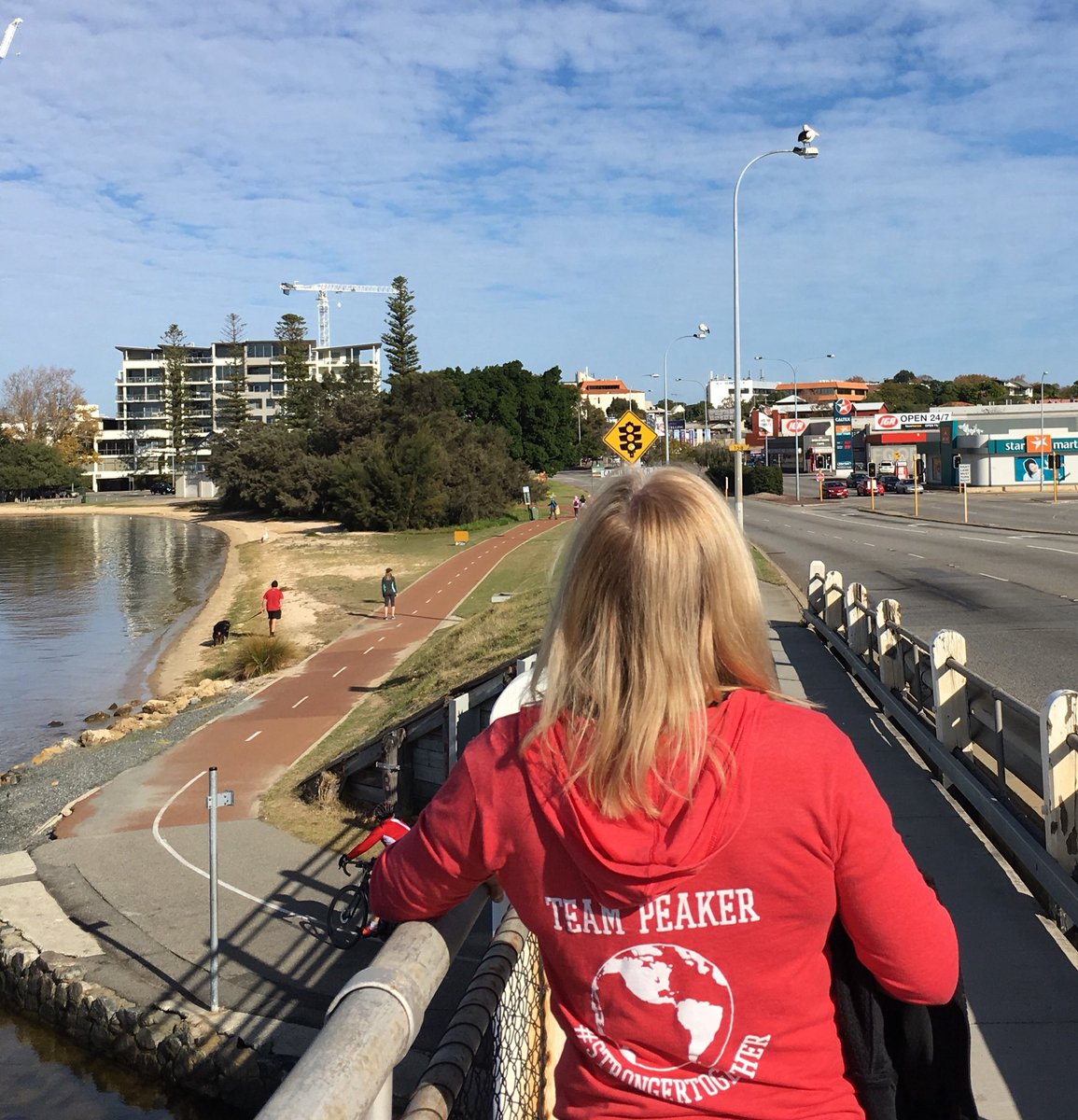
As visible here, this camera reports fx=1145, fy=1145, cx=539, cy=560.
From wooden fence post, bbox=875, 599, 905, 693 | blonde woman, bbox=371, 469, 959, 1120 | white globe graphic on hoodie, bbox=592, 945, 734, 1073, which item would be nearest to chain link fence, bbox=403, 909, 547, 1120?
blonde woman, bbox=371, 469, 959, 1120

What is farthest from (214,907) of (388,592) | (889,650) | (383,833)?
(388,592)

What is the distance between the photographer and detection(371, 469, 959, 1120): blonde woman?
1.74 meters

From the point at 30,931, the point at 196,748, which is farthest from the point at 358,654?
the point at 30,931

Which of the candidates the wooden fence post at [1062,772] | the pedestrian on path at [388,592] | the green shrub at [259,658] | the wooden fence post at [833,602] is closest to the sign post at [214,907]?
the wooden fence post at [1062,772]

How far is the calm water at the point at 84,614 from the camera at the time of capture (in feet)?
86.1

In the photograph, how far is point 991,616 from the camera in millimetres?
17984

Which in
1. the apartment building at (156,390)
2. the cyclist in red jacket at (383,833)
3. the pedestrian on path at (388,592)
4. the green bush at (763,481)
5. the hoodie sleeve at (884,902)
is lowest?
the cyclist in red jacket at (383,833)

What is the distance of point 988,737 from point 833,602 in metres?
7.73

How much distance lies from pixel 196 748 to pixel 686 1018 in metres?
18.4

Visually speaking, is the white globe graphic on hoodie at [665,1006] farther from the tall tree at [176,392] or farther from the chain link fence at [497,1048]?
the tall tree at [176,392]

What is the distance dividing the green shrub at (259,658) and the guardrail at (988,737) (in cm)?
1744

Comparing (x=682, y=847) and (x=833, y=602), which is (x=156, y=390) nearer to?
(x=833, y=602)

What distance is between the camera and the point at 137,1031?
962 centimetres

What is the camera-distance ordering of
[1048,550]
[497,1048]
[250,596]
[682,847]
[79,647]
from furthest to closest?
[250,596]
[79,647]
[1048,550]
[497,1048]
[682,847]
